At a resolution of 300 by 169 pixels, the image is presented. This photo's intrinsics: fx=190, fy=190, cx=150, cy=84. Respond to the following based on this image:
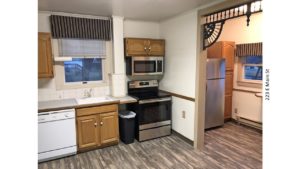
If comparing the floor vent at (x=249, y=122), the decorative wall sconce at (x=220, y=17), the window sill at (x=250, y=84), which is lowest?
the floor vent at (x=249, y=122)

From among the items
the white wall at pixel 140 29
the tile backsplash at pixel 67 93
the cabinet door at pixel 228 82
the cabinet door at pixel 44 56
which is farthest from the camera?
the cabinet door at pixel 228 82

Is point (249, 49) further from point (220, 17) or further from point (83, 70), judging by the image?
point (83, 70)

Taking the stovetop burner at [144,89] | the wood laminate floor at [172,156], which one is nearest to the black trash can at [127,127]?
the wood laminate floor at [172,156]

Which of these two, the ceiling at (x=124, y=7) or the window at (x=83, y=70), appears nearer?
the ceiling at (x=124, y=7)

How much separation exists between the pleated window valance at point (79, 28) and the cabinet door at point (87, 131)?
1.48m

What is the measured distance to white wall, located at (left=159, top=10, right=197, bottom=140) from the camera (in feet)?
10.7

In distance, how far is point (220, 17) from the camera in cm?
274

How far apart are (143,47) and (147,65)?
1.21 ft

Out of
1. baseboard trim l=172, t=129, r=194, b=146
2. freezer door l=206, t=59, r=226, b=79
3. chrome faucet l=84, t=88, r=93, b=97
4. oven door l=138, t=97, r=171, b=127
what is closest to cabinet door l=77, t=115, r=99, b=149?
chrome faucet l=84, t=88, r=93, b=97

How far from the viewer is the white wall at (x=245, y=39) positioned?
4.08m

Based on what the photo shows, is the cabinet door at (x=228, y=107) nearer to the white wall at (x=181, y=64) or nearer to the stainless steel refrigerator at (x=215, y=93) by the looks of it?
the stainless steel refrigerator at (x=215, y=93)
